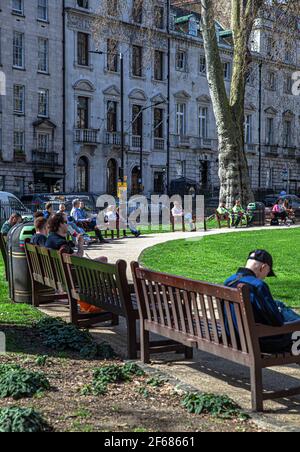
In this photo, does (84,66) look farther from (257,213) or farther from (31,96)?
(257,213)

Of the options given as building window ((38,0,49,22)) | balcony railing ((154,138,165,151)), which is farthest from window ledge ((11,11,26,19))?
balcony railing ((154,138,165,151))

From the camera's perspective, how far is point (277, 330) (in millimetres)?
5344

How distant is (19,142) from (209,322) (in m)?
39.9

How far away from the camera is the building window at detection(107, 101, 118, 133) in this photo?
50.2 meters

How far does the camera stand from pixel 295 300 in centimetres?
1036

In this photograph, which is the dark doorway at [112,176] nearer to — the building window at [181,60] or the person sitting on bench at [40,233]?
the building window at [181,60]

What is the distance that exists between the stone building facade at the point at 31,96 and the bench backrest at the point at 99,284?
117 ft

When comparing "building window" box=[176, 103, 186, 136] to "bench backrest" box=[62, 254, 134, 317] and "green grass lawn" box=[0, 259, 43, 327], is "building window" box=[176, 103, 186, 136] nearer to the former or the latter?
"green grass lawn" box=[0, 259, 43, 327]

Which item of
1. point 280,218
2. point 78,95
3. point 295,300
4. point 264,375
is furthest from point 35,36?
point 264,375

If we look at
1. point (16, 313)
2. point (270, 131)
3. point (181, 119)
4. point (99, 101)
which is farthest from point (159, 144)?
point (16, 313)

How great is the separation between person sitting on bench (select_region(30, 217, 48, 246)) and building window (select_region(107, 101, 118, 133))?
4036 cm

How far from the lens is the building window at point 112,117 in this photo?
1978 inches

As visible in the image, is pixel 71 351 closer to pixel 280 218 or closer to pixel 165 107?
pixel 280 218
